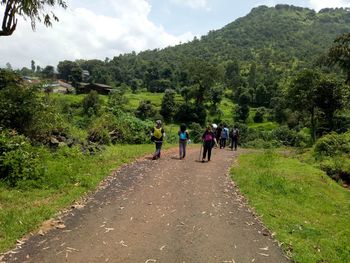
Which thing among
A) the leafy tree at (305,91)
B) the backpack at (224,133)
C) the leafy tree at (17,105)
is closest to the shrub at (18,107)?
the leafy tree at (17,105)

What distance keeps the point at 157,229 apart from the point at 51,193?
4113 millimetres

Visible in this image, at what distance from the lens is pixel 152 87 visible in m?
116

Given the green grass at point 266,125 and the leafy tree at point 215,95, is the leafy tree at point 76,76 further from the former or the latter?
the green grass at point 266,125

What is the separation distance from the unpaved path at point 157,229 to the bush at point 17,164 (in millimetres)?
2276

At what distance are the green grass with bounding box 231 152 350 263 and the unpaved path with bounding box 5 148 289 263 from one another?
1.68 ft

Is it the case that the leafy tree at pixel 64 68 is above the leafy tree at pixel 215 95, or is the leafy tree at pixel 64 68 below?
above

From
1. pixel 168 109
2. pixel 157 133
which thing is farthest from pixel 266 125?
pixel 157 133

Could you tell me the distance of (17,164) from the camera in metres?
12.6

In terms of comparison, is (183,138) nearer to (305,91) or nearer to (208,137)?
(208,137)

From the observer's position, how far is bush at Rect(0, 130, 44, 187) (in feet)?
40.4

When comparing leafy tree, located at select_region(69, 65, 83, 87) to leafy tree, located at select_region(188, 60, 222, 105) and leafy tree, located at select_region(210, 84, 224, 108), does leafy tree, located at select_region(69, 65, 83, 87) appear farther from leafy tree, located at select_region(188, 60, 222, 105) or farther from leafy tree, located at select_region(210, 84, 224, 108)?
leafy tree, located at select_region(210, 84, 224, 108)

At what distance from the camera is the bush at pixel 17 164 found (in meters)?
12.3

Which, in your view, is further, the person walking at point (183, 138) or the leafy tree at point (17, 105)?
the person walking at point (183, 138)

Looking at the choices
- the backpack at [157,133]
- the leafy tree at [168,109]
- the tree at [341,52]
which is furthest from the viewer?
the leafy tree at [168,109]
